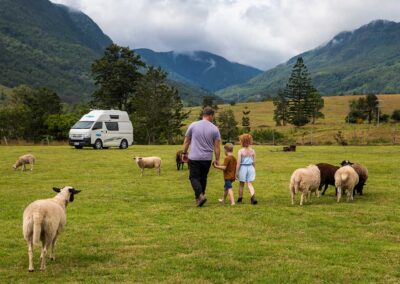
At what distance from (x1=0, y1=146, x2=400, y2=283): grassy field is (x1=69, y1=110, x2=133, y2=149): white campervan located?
2319cm

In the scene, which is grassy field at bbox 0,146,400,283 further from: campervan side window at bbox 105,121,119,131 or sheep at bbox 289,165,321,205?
campervan side window at bbox 105,121,119,131

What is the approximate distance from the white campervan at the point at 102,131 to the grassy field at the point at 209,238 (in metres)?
23.2

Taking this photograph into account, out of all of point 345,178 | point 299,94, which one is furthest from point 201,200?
point 299,94

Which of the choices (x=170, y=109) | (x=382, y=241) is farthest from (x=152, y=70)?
(x=382, y=241)

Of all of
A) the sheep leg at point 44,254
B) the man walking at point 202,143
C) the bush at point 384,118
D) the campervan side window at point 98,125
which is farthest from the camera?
the bush at point 384,118

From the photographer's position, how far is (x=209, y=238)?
31.7ft

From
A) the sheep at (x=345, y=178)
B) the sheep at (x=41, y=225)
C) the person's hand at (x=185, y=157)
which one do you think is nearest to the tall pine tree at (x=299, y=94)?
the sheep at (x=345, y=178)

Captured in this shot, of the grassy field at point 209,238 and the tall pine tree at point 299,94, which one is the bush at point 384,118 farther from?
the grassy field at point 209,238

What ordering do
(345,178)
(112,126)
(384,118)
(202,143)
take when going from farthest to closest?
(384,118) → (112,126) → (345,178) → (202,143)

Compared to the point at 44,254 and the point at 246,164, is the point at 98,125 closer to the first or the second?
the point at 246,164

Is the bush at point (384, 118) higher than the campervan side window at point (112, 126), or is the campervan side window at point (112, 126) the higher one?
the bush at point (384, 118)

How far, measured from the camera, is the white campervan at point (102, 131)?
4088cm

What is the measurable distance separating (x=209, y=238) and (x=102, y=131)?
33.5 metres

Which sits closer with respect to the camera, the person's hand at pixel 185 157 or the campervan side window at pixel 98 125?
the person's hand at pixel 185 157
